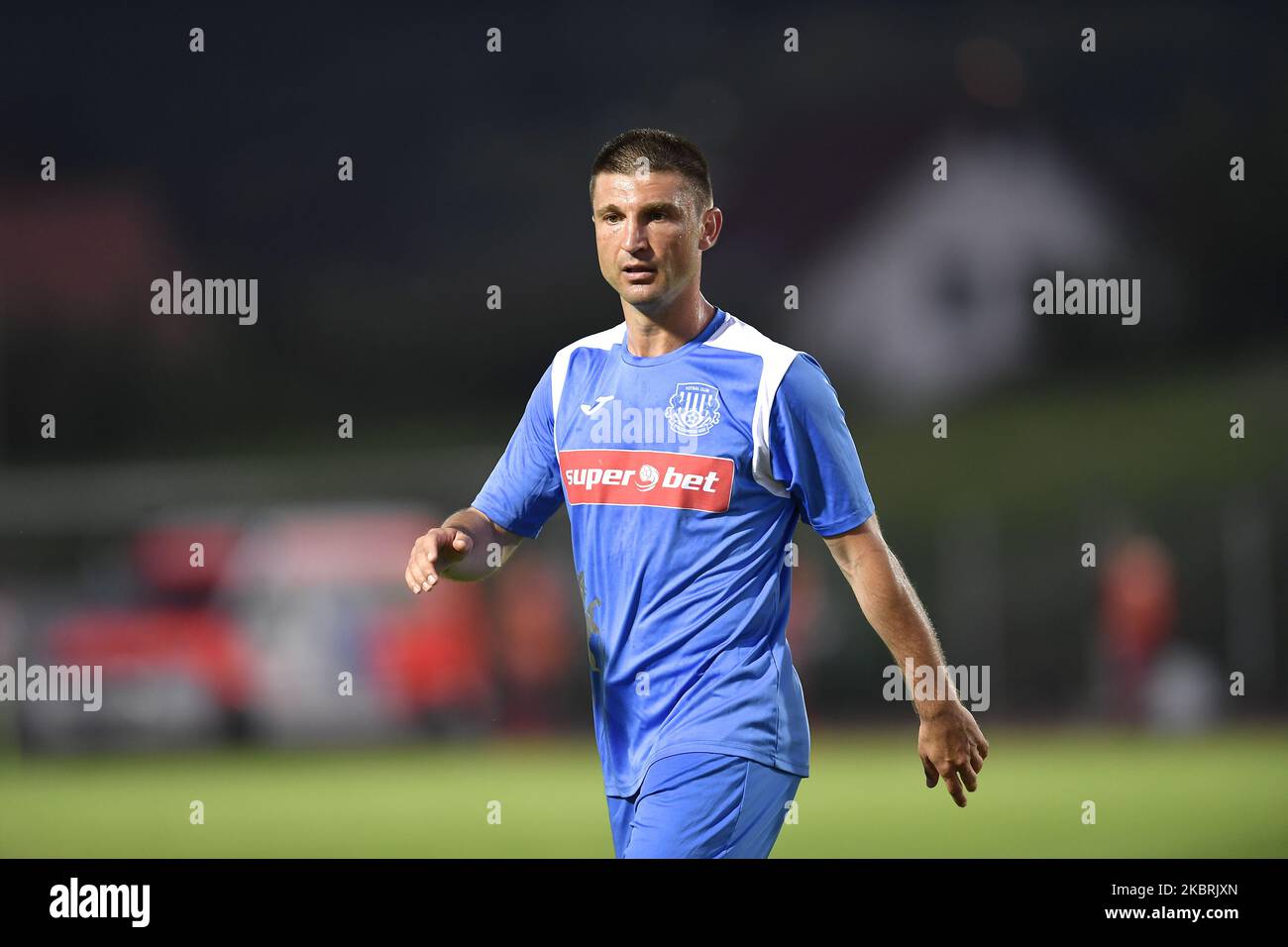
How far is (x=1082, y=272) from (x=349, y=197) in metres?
19.6

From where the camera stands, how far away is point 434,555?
15.3ft

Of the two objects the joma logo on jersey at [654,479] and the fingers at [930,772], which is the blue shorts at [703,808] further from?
the joma logo on jersey at [654,479]

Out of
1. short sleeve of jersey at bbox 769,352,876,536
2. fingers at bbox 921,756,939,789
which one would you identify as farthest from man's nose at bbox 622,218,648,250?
fingers at bbox 921,756,939,789

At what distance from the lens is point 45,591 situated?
19.6 m

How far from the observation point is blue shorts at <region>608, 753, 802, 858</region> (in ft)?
14.7

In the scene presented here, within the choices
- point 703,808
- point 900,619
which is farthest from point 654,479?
point 703,808

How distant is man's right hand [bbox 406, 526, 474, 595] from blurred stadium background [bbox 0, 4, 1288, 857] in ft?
18.8

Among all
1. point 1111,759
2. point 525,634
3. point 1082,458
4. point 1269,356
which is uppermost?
point 1269,356

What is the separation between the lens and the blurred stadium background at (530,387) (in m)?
15.5

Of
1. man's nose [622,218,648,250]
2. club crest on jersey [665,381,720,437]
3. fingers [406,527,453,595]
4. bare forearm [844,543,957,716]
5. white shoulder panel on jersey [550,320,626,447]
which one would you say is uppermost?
man's nose [622,218,648,250]

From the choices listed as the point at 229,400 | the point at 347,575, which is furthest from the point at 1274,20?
the point at 347,575

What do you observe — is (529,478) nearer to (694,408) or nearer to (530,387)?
(694,408)

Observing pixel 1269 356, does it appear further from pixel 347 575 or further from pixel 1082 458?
pixel 347 575

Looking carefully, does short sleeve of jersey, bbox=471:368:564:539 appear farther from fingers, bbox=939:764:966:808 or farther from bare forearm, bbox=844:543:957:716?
fingers, bbox=939:764:966:808
